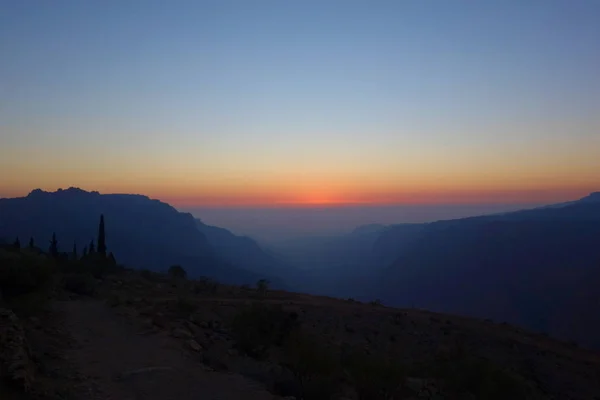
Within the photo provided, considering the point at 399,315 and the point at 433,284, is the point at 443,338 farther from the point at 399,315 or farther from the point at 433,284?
the point at 433,284

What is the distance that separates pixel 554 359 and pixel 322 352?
20.0 metres

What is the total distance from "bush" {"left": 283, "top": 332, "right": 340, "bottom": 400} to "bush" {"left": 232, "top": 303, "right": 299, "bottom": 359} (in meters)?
3.09

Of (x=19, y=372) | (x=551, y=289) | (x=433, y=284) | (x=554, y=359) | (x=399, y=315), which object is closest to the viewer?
(x=19, y=372)

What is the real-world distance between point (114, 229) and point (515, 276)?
4567 inches

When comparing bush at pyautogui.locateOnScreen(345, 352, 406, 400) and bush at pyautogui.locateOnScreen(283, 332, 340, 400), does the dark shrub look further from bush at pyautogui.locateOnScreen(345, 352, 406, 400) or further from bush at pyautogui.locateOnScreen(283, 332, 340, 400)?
bush at pyautogui.locateOnScreen(345, 352, 406, 400)

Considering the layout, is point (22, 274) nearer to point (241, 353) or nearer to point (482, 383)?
point (241, 353)

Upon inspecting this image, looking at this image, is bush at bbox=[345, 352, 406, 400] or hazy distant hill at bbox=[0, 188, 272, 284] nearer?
bush at bbox=[345, 352, 406, 400]

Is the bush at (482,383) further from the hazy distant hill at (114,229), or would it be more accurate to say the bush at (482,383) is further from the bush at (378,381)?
the hazy distant hill at (114,229)

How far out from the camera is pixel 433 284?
401 ft

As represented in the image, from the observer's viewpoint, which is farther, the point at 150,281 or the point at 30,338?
the point at 150,281

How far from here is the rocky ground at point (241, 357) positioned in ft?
37.7

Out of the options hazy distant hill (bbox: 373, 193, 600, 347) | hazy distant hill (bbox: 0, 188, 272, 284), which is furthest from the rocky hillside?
hazy distant hill (bbox: 0, 188, 272, 284)

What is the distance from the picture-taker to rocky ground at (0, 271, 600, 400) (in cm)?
1149

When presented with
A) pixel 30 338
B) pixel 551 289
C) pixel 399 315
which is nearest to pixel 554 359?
pixel 399 315
